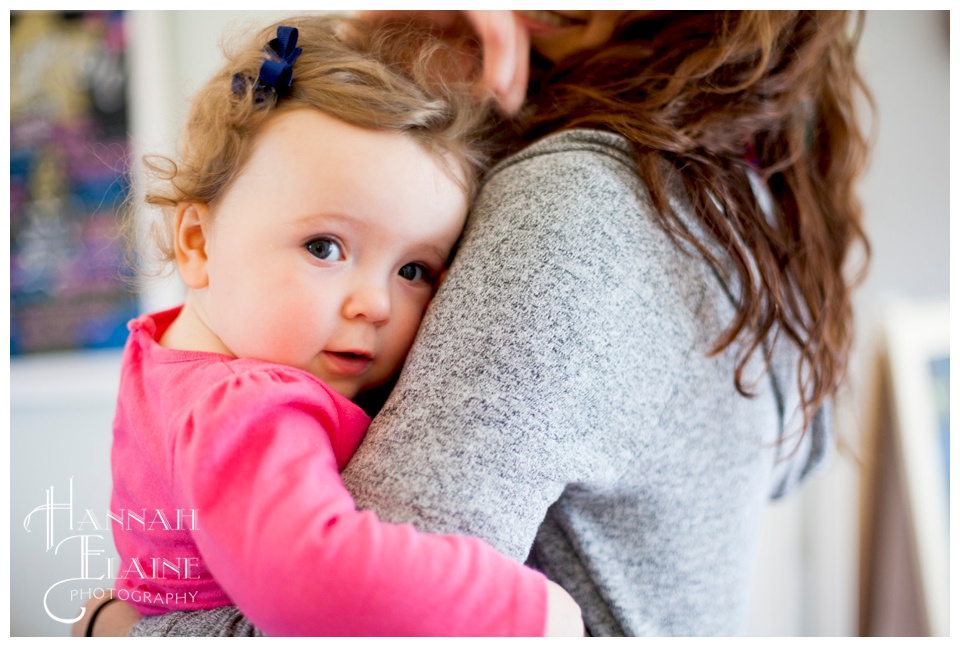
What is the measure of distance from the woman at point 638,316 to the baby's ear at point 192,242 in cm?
23

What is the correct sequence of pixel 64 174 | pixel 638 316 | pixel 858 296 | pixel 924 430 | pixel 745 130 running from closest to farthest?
1. pixel 638 316
2. pixel 745 130
3. pixel 924 430
4. pixel 858 296
5. pixel 64 174

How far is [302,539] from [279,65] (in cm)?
39

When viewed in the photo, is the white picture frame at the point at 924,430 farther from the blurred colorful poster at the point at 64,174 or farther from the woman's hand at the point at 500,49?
the blurred colorful poster at the point at 64,174

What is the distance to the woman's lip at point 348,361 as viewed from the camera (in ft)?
2.11

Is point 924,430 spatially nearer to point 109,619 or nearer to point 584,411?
point 584,411

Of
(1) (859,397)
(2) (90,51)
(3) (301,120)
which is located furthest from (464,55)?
(2) (90,51)

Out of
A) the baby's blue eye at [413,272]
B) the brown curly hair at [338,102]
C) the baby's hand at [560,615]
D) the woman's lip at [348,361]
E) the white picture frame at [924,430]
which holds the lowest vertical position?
the white picture frame at [924,430]

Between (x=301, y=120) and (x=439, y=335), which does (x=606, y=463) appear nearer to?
(x=439, y=335)

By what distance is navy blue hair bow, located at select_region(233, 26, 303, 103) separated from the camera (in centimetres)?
63

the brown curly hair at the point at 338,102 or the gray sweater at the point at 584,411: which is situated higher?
the brown curly hair at the point at 338,102

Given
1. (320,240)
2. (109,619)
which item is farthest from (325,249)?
(109,619)

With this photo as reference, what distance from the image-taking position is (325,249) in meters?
0.63

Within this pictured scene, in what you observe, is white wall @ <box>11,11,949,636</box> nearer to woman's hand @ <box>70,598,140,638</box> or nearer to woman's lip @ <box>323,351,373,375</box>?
woman's hand @ <box>70,598,140,638</box>

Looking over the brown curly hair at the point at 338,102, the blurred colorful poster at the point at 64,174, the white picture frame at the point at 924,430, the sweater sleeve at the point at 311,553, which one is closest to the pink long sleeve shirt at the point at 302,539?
the sweater sleeve at the point at 311,553
